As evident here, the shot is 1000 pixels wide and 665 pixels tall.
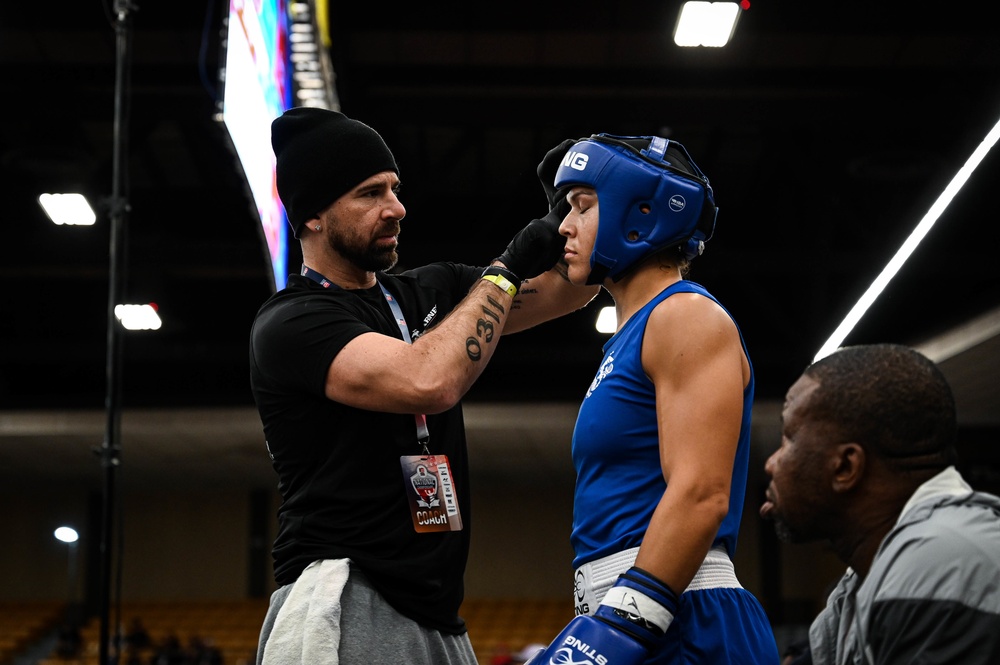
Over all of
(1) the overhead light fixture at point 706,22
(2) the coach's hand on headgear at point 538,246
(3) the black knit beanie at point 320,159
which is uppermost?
(1) the overhead light fixture at point 706,22

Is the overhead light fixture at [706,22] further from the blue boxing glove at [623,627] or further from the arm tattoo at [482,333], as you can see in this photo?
the blue boxing glove at [623,627]

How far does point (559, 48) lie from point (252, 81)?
4920 millimetres

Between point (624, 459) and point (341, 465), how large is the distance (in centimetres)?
67

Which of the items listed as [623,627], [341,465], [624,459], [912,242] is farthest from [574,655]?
[912,242]

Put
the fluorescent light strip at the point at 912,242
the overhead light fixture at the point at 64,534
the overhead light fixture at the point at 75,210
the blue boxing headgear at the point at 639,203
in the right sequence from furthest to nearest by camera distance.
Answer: the fluorescent light strip at the point at 912,242
the overhead light fixture at the point at 75,210
the overhead light fixture at the point at 64,534
the blue boxing headgear at the point at 639,203

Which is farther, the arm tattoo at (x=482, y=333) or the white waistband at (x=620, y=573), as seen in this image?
the arm tattoo at (x=482, y=333)

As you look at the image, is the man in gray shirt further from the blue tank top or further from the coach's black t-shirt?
the coach's black t-shirt

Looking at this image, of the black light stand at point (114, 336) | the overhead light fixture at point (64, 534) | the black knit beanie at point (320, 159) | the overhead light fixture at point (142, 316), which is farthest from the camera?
the overhead light fixture at point (142, 316)

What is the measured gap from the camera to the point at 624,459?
7.00 feet

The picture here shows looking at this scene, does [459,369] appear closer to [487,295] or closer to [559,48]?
[487,295]

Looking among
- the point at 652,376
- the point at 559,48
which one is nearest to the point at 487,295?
the point at 652,376

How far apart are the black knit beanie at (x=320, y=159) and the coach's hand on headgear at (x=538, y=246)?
1.47 ft

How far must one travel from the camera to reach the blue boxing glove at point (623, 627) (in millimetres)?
1862

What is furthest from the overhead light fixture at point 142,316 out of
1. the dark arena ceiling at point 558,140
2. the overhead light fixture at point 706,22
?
the overhead light fixture at point 706,22
